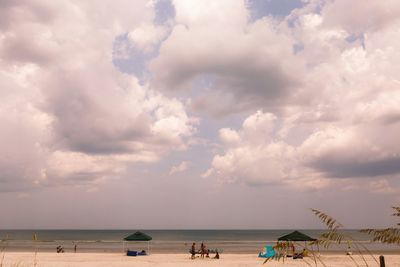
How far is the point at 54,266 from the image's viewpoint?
23.5 m

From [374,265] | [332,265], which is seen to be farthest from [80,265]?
[374,265]

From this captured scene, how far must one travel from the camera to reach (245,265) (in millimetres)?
25375

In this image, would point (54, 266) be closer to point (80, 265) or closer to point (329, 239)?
point (80, 265)

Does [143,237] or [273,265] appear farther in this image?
[143,237]

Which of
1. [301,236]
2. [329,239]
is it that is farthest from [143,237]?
[329,239]

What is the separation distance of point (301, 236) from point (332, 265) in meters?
2.73

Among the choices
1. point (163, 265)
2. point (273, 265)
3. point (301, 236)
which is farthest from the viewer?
point (301, 236)

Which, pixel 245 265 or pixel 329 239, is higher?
pixel 329 239

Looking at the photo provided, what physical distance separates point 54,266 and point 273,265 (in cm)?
1269

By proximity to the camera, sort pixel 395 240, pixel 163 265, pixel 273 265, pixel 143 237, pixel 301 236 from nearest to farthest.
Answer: pixel 395 240 < pixel 273 265 < pixel 163 265 < pixel 301 236 < pixel 143 237

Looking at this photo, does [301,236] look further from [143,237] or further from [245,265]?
[143,237]

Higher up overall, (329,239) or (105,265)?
(329,239)

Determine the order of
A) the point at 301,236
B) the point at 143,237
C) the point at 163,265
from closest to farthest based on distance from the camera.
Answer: the point at 163,265 < the point at 301,236 < the point at 143,237

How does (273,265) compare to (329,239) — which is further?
(273,265)
